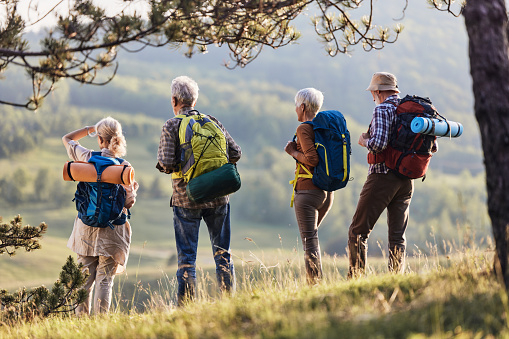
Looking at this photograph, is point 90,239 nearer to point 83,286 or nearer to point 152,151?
point 83,286

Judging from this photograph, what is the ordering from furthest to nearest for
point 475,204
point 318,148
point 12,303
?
point 475,204, point 12,303, point 318,148

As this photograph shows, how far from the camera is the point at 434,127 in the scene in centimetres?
496

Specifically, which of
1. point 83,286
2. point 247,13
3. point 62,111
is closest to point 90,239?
point 83,286

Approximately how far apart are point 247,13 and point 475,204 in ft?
428

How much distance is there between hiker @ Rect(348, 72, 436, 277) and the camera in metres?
5.09

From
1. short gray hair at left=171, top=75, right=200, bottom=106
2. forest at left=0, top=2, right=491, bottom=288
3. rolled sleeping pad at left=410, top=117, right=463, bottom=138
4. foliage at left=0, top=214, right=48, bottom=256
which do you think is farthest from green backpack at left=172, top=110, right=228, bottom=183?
forest at left=0, top=2, right=491, bottom=288

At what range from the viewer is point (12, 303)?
20.6 ft

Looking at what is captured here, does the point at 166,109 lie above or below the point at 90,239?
above

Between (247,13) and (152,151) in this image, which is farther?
(152,151)

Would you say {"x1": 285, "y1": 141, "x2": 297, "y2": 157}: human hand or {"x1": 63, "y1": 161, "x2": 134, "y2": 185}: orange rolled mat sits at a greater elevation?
{"x1": 285, "y1": 141, "x2": 297, "y2": 157}: human hand

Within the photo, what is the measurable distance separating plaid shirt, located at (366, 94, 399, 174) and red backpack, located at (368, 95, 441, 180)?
57 millimetres

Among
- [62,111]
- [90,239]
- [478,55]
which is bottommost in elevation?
[90,239]

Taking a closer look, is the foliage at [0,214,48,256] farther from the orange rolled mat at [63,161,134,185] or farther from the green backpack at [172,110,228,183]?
the green backpack at [172,110,228,183]

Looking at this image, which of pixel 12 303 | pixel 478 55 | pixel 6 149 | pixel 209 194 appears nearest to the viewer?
pixel 478 55
